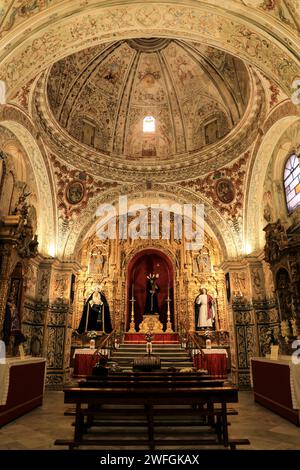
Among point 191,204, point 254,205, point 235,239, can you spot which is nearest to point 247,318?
point 235,239

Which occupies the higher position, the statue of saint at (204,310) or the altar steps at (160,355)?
the statue of saint at (204,310)

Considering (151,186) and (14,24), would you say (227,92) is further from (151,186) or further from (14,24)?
(14,24)

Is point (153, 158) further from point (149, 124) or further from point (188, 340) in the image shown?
point (188, 340)

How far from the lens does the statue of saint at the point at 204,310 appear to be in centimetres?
1612

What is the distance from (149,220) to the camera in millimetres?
18266

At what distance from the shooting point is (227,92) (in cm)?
1416

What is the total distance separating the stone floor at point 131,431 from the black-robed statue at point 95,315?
755 centimetres

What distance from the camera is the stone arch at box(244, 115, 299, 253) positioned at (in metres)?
11.8

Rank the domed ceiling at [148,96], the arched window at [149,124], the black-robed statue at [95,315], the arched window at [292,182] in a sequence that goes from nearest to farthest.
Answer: the arched window at [292,182], the domed ceiling at [148,96], the black-robed statue at [95,315], the arched window at [149,124]

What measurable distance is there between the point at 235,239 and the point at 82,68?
10.2 metres

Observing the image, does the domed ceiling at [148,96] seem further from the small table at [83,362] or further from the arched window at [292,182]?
the small table at [83,362]

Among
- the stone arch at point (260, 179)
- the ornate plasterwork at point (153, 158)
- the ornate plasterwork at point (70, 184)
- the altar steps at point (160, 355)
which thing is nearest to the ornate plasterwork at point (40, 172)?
the ornate plasterwork at point (70, 184)

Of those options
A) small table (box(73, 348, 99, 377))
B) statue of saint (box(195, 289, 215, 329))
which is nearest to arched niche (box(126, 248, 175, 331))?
statue of saint (box(195, 289, 215, 329))

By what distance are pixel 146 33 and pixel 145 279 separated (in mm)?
12909
